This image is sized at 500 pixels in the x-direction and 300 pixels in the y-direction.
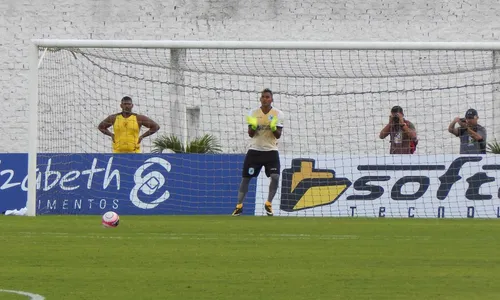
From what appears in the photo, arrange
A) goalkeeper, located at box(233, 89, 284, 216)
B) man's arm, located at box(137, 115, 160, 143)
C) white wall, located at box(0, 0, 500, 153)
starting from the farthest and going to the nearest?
1. white wall, located at box(0, 0, 500, 153)
2. man's arm, located at box(137, 115, 160, 143)
3. goalkeeper, located at box(233, 89, 284, 216)

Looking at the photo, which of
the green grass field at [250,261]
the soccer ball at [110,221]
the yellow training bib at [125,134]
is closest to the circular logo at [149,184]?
the yellow training bib at [125,134]

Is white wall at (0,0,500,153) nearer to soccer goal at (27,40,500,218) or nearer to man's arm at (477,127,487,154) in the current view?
soccer goal at (27,40,500,218)

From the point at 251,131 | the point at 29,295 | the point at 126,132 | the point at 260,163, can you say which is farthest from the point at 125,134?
the point at 29,295

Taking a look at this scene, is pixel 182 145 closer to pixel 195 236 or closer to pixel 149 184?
pixel 149 184

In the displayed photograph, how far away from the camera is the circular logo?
20.8m

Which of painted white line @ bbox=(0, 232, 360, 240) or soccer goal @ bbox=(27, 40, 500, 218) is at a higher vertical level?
soccer goal @ bbox=(27, 40, 500, 218)

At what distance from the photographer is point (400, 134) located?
848 inches

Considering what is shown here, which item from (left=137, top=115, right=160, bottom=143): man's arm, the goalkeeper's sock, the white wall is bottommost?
the goalkeeper's sock

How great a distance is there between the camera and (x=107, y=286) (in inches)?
310

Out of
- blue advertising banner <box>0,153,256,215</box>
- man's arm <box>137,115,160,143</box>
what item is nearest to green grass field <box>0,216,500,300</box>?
blue advertising banner <box>0,153,256,215</box>

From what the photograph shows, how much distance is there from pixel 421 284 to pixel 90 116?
758 inches

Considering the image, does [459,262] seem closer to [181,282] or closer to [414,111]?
[181,282]

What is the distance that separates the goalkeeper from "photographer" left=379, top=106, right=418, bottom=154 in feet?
9.23

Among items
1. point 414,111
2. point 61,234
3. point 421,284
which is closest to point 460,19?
point 414,111
